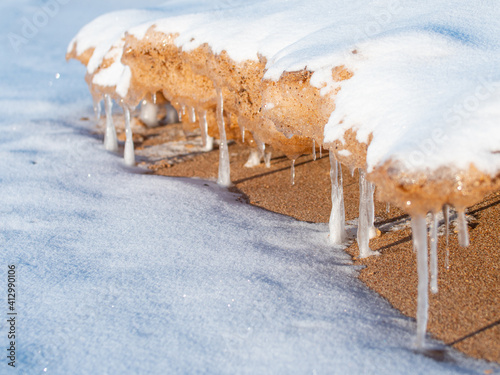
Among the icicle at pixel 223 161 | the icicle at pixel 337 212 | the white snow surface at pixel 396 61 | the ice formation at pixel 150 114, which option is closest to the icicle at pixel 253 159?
the icicle at pixel 223 161

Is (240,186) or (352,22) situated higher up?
(352,22)

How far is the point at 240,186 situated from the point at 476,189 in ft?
10.5

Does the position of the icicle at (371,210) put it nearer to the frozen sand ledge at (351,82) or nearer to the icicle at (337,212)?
the frozen sand ledge at (351,82)

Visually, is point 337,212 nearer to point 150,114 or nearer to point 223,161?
point 223,161

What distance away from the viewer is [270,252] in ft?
11.9

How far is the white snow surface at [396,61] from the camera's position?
2367mm

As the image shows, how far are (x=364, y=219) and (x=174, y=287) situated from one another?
4.69ft

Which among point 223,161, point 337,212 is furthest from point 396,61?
point 223,161

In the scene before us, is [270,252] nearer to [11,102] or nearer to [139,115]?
[139,115]

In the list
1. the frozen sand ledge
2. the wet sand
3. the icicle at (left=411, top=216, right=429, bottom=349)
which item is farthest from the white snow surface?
the wet sand

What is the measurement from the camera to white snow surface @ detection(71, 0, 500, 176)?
237 cm

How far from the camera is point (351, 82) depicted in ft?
10.3

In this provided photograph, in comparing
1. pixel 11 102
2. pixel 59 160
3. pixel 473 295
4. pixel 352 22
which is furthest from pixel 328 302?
pixel 11 102

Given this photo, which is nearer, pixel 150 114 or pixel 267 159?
pixel 267 159
